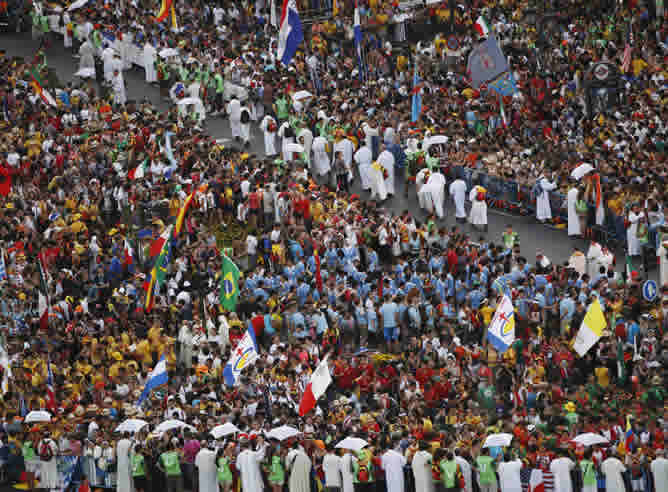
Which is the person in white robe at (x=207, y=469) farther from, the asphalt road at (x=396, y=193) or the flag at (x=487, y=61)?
the flag at (x=487, y=61)

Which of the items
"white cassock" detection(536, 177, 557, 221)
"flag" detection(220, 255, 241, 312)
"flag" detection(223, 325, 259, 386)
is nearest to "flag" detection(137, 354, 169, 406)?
"flag" detection(223, 325, 259, 386)

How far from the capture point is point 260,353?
1192 inches

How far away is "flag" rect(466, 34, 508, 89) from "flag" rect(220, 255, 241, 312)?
1325cm

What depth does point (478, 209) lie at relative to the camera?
35969mm

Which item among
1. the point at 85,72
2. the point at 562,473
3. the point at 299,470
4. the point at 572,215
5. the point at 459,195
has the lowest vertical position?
the point at 562,473

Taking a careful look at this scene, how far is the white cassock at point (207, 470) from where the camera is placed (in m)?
26.1

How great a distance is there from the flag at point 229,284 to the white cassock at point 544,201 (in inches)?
385

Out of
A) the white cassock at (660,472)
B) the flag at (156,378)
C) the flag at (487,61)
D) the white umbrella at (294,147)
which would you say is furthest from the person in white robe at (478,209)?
the white cassock at (660,472)

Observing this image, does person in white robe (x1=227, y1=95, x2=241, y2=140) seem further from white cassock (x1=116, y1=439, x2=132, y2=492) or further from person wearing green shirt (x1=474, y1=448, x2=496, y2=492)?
person wearing green shirt (x1=474, y1=448, x2=496, y2=492)

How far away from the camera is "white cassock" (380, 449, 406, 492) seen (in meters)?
25.1

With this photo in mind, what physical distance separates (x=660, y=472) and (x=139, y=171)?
18270mm

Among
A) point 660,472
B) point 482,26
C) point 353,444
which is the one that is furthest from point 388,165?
point 660,472

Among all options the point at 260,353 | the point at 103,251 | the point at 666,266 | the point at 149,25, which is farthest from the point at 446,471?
the point at 149,25

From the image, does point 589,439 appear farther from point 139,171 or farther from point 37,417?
point 139,171
